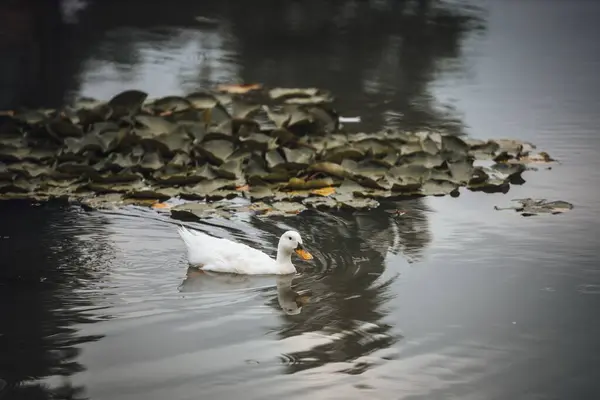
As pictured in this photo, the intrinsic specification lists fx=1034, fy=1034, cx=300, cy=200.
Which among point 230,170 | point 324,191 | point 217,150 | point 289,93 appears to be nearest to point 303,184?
point 324,191

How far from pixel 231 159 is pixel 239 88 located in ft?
12.7

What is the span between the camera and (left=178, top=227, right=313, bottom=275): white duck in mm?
7133

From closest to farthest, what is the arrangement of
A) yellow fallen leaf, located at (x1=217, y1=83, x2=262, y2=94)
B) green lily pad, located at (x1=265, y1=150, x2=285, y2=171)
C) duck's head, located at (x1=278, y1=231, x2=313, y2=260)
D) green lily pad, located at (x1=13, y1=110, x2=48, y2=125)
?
duck's head, located at (x1=278, y1=231, x2=313, y2=260)
green lily pad, located at (x1=265, y1=150, x2=285, y2=171)
green lily pad, located at (x1=13, y1=110, x2=48, y2=125)
yellow fallen leaf, located at (x1=217, y1=83, x2=262, y2=94)

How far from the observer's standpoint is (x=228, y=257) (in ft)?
23.5

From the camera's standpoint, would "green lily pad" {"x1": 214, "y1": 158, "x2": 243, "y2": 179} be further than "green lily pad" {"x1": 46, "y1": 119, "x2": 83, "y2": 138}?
No

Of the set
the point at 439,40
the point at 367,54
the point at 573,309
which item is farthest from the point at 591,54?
the point at 573,309

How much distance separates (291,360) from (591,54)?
437 inches

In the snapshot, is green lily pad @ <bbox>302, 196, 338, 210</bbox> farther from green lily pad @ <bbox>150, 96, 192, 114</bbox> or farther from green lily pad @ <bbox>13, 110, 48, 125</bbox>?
green lily pad @ <bbox>13, 110, 48, 125</bbox>

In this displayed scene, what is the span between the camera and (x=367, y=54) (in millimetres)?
15570

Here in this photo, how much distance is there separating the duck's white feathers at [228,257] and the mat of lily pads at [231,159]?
48.4 inches

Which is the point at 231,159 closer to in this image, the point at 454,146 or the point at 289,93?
the point at 454,146

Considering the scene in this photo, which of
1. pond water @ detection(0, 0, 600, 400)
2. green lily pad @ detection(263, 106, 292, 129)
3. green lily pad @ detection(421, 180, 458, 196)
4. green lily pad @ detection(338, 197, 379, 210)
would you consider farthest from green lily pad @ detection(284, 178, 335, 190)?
green lily pad @ detection(263, 106, 292, 129)

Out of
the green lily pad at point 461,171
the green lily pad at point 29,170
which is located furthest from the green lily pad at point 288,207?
the green lily pad at point 29,170

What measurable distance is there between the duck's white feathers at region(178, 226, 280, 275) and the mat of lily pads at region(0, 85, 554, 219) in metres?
1.23
